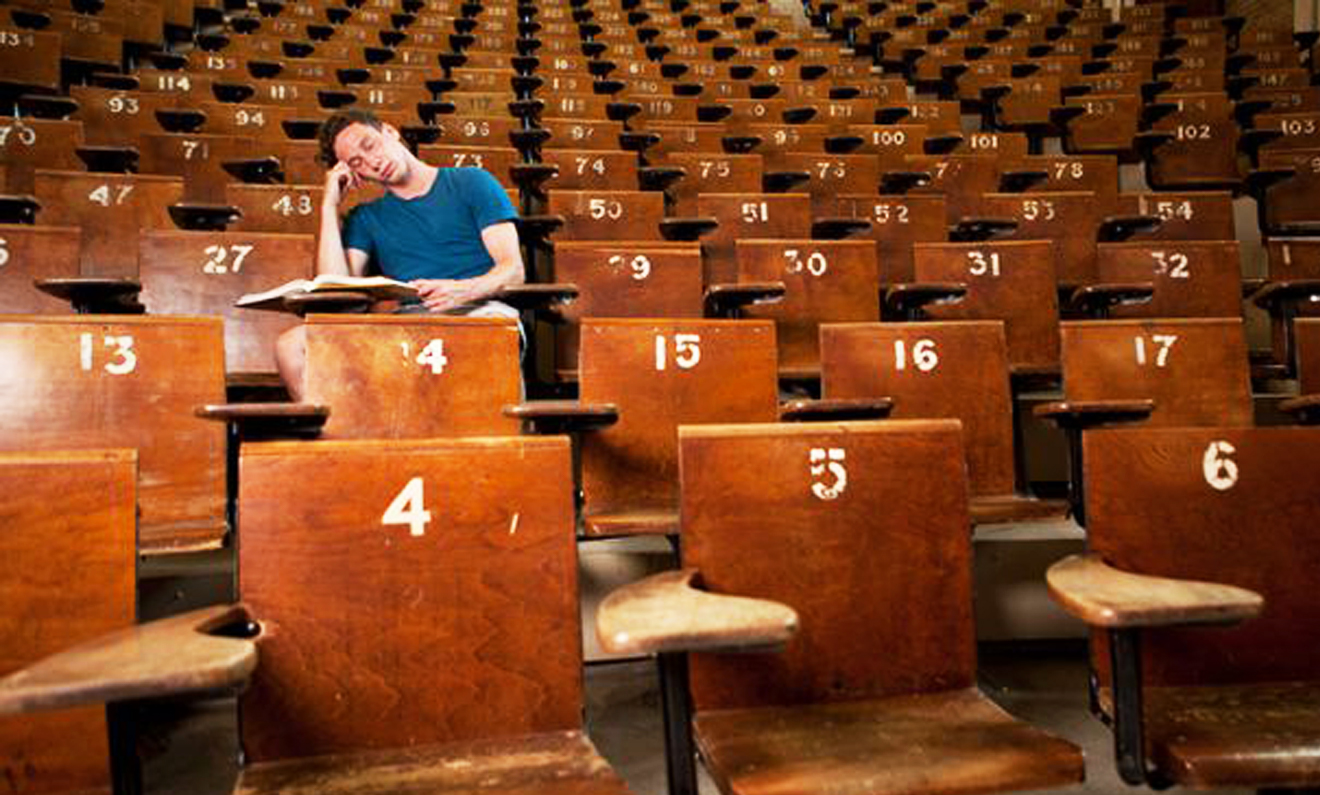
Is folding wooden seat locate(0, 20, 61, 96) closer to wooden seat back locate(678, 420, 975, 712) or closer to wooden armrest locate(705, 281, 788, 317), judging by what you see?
wooden armrest locate(705, 281, 788, 317)

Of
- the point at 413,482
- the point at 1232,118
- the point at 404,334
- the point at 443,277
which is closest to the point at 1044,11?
the point at 1232,118

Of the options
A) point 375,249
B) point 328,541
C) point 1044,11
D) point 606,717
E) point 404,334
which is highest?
point 1044,11

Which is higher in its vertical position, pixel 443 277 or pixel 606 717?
pixel 443 277

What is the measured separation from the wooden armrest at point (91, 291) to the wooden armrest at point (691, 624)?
57cm

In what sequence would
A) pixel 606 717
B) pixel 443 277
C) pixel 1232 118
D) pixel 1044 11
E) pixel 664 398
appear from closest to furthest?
pixel 606 717 < pixel 664 398 < pixel 443 277 < pixel 1232 118 < pixel 1044 11

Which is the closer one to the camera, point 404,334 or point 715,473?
point 715,473

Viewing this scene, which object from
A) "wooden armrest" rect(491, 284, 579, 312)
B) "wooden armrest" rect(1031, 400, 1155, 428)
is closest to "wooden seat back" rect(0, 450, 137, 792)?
"wooden armrest" rect(491, 284, 579, 312)

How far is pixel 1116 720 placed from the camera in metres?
0.45

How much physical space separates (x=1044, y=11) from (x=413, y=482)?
308cm

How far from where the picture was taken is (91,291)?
773mm

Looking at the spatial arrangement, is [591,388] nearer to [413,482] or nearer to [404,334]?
[404,334]

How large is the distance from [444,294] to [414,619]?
523 millimetres

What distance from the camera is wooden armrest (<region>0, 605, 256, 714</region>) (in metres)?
0.31

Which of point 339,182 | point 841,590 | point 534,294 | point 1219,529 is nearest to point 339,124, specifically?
point 339,182
